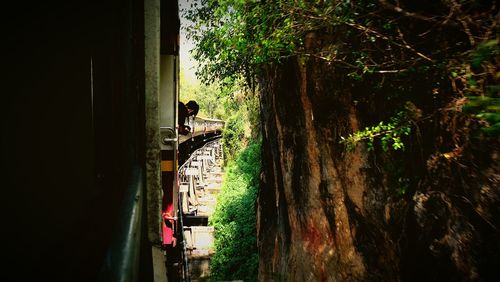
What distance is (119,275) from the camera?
770 millimetres

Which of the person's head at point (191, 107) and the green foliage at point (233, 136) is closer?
the person's head at point (191, 107)

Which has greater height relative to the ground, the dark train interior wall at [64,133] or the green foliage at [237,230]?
the dark train interior wall at [64,133]

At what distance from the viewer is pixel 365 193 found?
167 inches

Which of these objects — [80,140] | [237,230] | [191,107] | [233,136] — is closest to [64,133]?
[80,140]

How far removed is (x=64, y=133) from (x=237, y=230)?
490 inches

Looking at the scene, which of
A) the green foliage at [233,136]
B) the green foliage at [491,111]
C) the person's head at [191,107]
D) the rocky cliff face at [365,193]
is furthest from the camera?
the green foliage at [233,136]

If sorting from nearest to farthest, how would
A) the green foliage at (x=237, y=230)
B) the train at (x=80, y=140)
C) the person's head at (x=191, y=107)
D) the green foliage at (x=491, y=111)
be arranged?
the train at (x=80, y=140) < the green foliage at (x=491, y=111) < the person's head at (x=191, y=107) < the green foliage at (x=237, y=230)

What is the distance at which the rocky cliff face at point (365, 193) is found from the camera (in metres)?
2.96

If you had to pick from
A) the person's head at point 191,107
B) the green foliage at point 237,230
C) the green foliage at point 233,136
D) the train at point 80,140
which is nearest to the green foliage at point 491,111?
the train at point 80,140

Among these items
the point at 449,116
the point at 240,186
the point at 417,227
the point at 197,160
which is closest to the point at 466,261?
the point at 417,227

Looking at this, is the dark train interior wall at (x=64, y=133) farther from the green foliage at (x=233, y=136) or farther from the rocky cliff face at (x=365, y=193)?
the green foliage at (x=233, y=136)

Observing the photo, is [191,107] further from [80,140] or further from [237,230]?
[237,230]

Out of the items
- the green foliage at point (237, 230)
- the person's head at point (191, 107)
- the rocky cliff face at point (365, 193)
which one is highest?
the person's head at point (191, 107)

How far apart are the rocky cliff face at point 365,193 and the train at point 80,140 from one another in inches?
120
